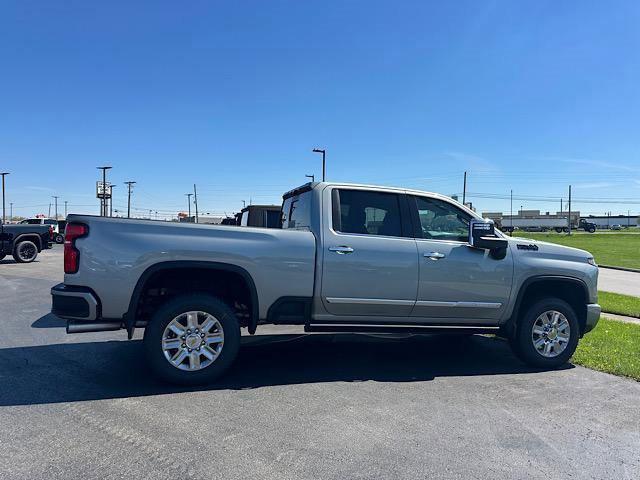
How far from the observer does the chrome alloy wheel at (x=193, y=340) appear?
4547 millimetres

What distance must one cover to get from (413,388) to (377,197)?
209cm

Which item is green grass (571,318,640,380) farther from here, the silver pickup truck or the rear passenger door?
the rear passenger door

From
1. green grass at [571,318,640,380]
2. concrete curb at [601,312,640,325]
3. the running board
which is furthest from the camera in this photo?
concrete curb at [601,312,640,325]

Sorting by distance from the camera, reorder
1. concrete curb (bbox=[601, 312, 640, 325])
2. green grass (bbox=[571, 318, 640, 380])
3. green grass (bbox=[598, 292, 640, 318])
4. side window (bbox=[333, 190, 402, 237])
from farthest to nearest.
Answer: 1. green grass (bbox=[598, 292, 640, 318])
2. concrete curb (bbox=[601, 312, 640, 325])
3. green grass (bbox=[571, 318, 640, 380])
4. side window (bbox=[333, 190, 402, 237])

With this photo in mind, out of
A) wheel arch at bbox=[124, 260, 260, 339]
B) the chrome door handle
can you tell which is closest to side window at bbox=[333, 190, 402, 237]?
the chrome door handle

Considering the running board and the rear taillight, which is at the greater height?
the rear taillight

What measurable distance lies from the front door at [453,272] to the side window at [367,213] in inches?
10.3

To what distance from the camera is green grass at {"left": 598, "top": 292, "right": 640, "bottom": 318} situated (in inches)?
373

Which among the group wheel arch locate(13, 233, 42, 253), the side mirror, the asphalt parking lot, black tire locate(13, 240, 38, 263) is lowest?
the asphalt parking lot

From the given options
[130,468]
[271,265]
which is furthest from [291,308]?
[130,468]

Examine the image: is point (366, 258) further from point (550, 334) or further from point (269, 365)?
point (550, 334)

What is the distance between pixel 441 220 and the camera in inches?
219

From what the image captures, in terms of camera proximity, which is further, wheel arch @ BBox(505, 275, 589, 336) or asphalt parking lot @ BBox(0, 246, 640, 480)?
wheel arch @ BBox(505, 275, 589, 336)

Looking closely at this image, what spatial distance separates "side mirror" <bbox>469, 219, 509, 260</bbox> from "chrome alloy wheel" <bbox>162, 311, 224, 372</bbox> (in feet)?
9.47
